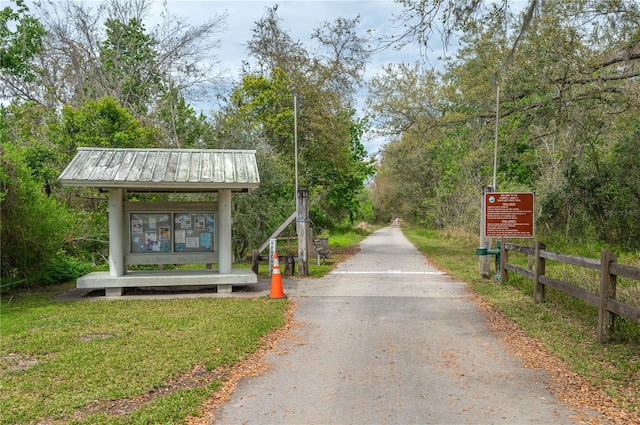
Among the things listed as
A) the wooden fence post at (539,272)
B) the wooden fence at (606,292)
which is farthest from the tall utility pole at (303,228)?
the wooden fence at (606,292)

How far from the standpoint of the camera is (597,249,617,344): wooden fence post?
660 centimetres

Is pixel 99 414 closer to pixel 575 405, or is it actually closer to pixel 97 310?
pixel 575 405

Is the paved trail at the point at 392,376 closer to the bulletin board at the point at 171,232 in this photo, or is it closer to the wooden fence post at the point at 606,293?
the wooden fence post at the point at 606,293

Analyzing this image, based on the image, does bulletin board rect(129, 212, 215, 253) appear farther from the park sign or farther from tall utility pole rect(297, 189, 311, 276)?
the park sign

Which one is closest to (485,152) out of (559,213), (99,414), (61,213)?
(559,213)

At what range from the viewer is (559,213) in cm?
1720

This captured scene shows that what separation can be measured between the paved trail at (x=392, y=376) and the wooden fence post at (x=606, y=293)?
1358 millimetres

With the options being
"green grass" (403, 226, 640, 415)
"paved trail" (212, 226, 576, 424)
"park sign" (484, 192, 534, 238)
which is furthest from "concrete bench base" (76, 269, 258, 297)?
"park sign" (484, 192, 534, 238)

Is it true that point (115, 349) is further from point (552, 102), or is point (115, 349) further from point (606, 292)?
point (552, 102)

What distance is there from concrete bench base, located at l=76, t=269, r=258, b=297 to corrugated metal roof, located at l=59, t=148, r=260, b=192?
76.8 inches

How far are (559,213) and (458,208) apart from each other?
50.8 feet

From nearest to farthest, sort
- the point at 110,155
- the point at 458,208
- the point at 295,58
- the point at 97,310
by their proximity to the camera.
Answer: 1. the point at 97,310
2. the point at 110,155
3. the point at 295,58
4. the point at 458,208

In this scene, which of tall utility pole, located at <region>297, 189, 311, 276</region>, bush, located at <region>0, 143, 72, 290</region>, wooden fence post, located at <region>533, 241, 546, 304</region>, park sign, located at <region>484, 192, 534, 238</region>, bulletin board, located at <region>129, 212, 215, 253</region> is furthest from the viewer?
tall utility pole, located at <region>297, 189, 311, 276</region>

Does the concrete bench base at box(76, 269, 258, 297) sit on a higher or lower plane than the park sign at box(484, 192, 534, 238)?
lower
